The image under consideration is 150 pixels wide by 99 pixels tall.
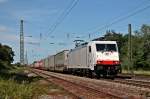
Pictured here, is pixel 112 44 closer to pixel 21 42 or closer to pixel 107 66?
pixel 107 66

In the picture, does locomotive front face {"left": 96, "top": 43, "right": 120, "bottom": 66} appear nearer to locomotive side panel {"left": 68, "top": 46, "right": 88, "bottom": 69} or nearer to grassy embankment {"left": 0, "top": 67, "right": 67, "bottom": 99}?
locomotive side panel {"left": 68, "top": 46, "right": 88, "bottom": 69}

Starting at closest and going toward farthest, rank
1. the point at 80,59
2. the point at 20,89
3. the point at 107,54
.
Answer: the point at 20,89
the point at 107,54
the point at 80,59

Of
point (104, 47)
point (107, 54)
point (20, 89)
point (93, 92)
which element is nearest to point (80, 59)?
point (104, 47)

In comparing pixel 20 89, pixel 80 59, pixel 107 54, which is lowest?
pixel 20 89

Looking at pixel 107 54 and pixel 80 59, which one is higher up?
pixel 107 54

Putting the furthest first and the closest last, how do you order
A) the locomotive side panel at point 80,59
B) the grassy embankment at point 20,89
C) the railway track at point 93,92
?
the locomotive side panel at point 80,59
the railway track at point 93,92
the grassy embankment at point 20,89

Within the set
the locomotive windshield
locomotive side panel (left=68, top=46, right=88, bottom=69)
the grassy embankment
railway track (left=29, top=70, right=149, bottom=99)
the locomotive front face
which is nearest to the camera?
Answer: the grassy embankment

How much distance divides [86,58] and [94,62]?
3921 mm

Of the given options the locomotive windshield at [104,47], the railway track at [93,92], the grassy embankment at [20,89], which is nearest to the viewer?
the grassy embankment at [20,89]

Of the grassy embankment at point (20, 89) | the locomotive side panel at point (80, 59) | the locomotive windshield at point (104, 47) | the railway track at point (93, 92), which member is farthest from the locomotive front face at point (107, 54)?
the grassy embankment at point (20, 89)

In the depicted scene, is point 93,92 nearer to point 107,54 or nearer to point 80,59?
point 107,54

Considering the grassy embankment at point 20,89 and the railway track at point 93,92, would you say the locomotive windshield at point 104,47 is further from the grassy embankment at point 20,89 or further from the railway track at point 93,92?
the grassy embankment at point 20,89

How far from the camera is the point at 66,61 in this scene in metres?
54.8

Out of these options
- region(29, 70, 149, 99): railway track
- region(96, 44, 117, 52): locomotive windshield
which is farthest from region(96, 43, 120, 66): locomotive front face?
region(29, 70, 149, 99): railway track
